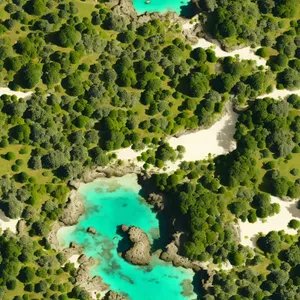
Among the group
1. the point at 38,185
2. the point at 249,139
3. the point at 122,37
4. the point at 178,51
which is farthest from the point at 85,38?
the point at 249,139

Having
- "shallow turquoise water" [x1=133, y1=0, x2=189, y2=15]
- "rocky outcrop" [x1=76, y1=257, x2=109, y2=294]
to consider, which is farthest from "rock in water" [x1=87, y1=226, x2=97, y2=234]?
"shallow turquoise water" [x1=133, y1=0, x2=189, y2=15]

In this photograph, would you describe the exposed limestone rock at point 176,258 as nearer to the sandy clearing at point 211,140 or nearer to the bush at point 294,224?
the sandy clearing at point 211,140

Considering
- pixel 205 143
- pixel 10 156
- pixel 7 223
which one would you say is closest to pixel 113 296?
pixel 7 223

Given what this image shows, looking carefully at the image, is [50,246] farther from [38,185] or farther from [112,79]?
[112,79]

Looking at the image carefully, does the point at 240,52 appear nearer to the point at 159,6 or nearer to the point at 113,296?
the point at 159,6

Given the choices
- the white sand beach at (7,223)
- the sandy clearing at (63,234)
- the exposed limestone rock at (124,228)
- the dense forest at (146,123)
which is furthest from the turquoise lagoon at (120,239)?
the white sand beach at (7,223)

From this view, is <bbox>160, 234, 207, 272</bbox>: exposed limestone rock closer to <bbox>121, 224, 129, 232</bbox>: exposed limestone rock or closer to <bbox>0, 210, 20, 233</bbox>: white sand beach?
<bbox>121, 224, 129, 232</bbox>: exposed limestone rock

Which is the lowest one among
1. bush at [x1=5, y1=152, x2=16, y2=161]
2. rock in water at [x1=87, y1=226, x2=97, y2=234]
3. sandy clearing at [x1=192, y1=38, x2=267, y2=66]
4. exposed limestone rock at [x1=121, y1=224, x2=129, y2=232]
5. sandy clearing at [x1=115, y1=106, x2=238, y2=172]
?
rock in water at [x1=87, y1=226, x2=97, y2=234]
